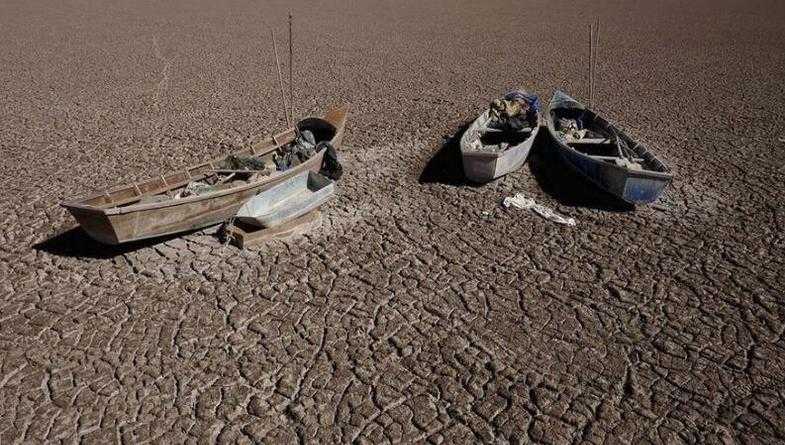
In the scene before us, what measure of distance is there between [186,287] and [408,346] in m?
3.93

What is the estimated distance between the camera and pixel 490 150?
13117 mm

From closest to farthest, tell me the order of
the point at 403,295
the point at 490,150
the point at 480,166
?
the point at 403,295 → the point at 480,166 → the point at 490,150

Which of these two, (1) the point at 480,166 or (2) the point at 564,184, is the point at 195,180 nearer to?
(1) the point at 480,166

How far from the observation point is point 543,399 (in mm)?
7234

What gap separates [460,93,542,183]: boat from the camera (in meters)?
12.3

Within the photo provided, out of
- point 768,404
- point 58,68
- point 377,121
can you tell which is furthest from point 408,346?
point 58,68

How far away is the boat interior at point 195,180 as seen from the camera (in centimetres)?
1038

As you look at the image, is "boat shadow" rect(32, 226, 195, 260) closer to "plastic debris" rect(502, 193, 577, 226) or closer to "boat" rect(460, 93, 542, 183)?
"boat" rect(460, 93, 542, 183)

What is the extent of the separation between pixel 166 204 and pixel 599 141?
10.1 meters

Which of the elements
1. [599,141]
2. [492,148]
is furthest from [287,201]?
[599,141]

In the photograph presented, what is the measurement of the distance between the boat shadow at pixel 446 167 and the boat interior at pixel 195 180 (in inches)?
141

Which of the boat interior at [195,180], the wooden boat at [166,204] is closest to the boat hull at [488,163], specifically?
the wooden boat at [166,204]

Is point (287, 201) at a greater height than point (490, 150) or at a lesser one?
greater

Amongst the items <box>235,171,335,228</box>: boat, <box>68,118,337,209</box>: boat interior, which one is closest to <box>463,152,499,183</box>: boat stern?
<box>235,171,335,228</box>: boat
